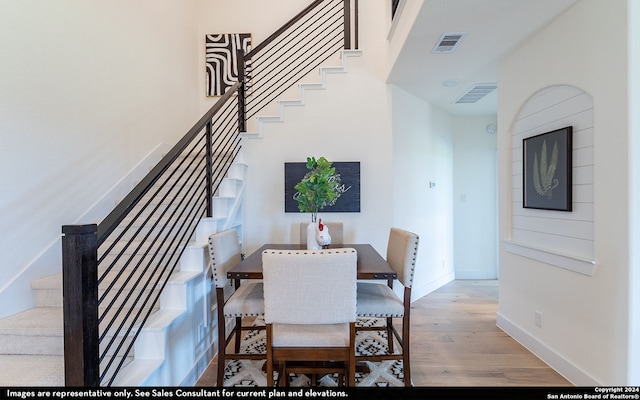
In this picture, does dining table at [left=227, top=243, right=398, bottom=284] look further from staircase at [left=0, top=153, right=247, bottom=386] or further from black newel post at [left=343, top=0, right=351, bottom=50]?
black newel post at [left=343, top=0, right=351, bottom=50]

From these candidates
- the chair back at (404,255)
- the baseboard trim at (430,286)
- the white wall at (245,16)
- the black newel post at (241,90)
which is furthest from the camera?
the white wall at (245,16)

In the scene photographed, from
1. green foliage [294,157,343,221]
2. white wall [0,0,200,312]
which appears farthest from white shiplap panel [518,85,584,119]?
white wall [0,0,200,312]

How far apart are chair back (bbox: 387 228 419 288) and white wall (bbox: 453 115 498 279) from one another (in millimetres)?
2803

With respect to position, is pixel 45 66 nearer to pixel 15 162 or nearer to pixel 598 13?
pixel 15 162

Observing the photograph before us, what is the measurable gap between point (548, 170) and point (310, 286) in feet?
6.96

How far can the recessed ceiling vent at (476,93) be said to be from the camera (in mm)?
3612

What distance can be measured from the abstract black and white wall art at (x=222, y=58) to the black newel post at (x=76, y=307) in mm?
3838

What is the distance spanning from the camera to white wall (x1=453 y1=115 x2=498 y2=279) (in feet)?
16.0

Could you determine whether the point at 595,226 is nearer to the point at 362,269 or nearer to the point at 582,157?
the point at 582,157

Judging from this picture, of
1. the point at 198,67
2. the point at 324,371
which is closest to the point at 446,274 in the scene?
the point at 324,371

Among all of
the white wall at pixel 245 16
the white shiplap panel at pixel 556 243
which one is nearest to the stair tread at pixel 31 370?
the white shiplap panel at pixel 556 243

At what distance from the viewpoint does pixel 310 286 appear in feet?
5.39

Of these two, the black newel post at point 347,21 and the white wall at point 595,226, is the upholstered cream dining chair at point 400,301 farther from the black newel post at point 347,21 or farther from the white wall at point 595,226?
the black newel post at point 347,21

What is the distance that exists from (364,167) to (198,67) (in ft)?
10.1
